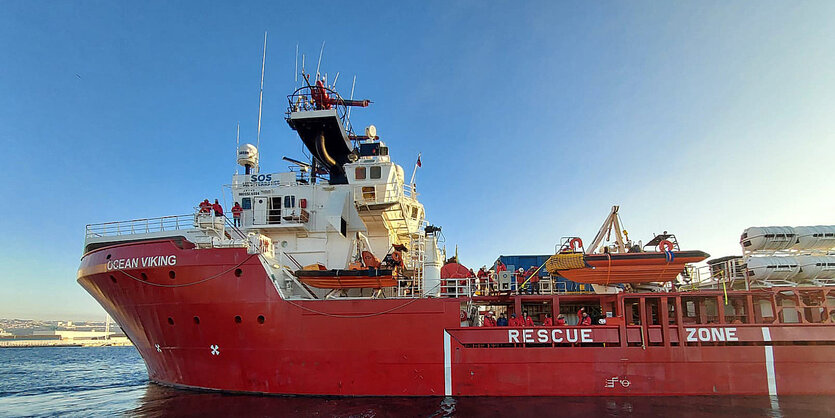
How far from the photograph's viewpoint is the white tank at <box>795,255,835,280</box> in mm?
12812

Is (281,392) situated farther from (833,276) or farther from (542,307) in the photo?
(833,276)

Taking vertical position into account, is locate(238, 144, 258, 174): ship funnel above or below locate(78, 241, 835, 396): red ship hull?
above

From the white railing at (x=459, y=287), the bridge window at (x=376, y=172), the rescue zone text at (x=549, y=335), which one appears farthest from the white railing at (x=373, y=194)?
the rescue zone text at (x=549, y=335)

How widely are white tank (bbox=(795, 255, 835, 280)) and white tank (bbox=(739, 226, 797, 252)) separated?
605mm

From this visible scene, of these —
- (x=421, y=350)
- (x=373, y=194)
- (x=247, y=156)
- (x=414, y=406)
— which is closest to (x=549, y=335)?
(x=421, y=350)

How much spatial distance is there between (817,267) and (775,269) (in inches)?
48.7

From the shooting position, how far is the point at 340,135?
1673 centimetres

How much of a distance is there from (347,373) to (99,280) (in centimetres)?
863

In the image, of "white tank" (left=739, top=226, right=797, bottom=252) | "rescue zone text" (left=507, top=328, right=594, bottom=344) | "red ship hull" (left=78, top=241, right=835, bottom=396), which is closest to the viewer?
"red ship hull" (left=78, top=241, right=835, bottom=396)

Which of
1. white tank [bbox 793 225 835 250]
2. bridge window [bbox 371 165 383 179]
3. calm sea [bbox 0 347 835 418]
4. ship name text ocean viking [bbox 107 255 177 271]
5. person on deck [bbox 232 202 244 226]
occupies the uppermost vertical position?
bridge window [bbox 371 165 383 179]

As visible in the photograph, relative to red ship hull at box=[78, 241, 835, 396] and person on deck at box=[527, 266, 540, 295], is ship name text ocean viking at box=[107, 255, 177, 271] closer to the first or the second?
red ship hull at box=[78, 241, 835, 396]

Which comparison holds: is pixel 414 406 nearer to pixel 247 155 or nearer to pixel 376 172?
pixel 376 172

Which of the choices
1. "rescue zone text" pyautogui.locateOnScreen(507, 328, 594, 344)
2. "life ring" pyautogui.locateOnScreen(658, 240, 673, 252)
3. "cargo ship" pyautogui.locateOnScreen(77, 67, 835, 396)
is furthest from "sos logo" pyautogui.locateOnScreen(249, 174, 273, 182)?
"life ring" pyautogui.locateOnScreen(658, 240, 673, 252)

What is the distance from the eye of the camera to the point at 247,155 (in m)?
16.2
